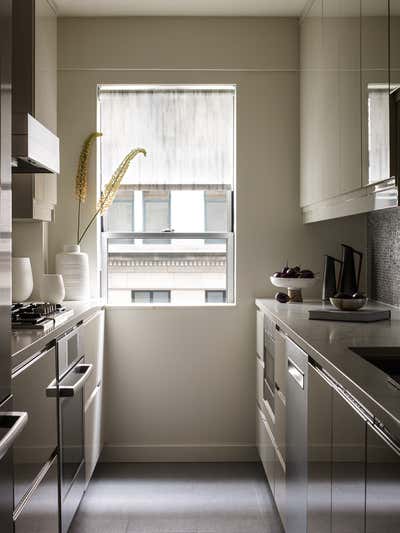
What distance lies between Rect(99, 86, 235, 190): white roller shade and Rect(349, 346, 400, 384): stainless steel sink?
7.02ft

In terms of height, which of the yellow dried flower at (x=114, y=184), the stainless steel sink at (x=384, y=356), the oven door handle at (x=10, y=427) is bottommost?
the oven door handle at (x=10, y=427)

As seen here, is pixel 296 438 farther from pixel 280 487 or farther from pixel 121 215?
pixel 121 215

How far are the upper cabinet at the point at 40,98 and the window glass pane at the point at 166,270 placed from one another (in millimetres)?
651

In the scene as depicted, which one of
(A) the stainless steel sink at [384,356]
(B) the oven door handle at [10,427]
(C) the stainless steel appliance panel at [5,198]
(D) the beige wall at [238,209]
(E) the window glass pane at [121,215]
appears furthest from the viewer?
(E) the window glass pane at [121,215]

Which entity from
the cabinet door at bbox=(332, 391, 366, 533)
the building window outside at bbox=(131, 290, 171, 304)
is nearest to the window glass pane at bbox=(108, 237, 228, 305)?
the building window outside at bbox=(131, 290, 171, 304)

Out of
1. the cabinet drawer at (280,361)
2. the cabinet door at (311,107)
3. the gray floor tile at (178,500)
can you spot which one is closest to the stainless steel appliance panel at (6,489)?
the cabinet drawer at (280,361)

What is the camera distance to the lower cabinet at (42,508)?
1828 mm

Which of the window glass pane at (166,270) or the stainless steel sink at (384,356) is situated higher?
the window glass pane at (166,270)

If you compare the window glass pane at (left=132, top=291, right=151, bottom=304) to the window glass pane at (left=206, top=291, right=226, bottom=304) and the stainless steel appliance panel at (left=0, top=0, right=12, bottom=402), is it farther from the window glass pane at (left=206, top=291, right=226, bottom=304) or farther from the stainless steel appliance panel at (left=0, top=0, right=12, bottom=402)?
the stainless steel appliance panel at (left=0, top=0, right=12, bottom=402)

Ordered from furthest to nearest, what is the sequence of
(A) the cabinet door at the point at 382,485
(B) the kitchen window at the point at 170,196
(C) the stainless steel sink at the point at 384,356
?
(B) the kitchen window at the point at 170,196 < (C) the stainless steel sink at the point at 384,356 < (A) the cabinet door at the point at 382,485

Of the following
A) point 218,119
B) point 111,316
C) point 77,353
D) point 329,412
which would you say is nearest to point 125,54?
point 218,119

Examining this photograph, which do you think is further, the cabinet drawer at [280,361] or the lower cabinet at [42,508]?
the cabinet drawer at [280,361]

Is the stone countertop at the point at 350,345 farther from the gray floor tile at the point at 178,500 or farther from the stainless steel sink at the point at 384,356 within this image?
the gray floor tile at the point at 178,500

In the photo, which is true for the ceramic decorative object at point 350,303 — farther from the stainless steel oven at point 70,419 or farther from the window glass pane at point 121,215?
the window glass pane at point 121,215
